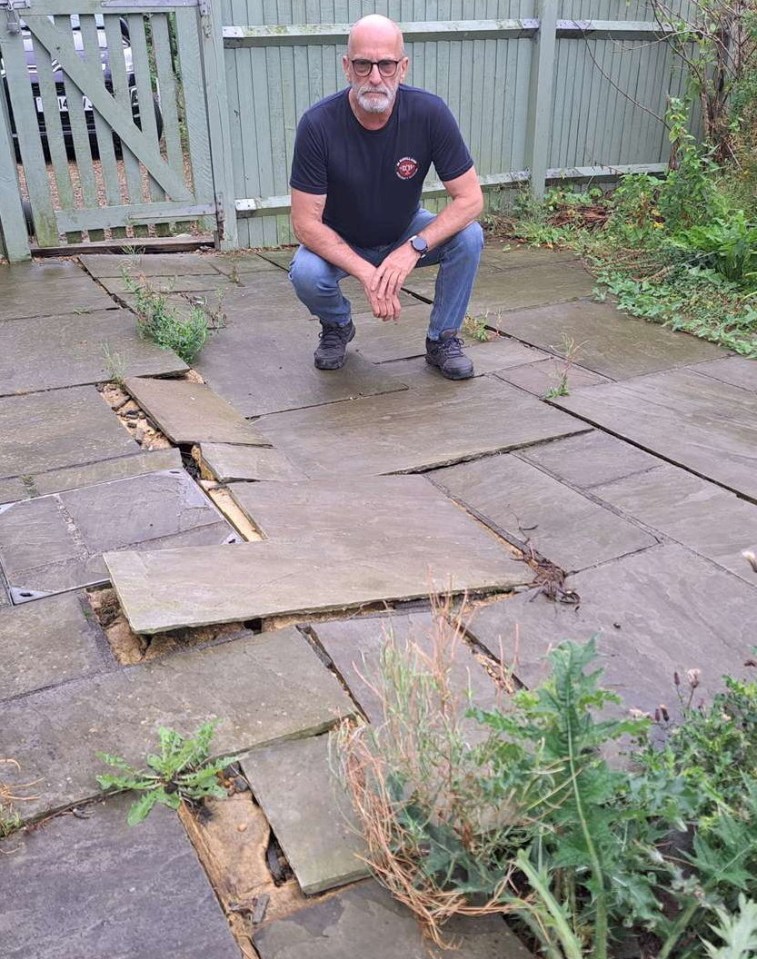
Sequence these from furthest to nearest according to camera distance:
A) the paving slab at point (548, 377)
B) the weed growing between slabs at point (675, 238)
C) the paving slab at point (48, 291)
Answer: the weed growing between slabs at point (675, 238), the paving slab at point (48, 291), the paving slab at point (548, 377)

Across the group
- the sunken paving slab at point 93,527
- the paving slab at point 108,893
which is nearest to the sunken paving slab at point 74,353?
the sunken paving slab at point 93,527

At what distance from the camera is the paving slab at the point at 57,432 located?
300cm

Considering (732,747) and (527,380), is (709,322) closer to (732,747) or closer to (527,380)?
(527,380)

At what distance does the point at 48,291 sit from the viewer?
489cm

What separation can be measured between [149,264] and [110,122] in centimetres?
89

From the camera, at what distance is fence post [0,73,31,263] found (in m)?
5.20

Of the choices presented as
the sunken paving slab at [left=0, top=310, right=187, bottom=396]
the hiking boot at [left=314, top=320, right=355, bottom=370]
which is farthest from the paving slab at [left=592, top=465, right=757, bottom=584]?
the sunken paving slab at [left=0, top=310, right=187, bottom=396]

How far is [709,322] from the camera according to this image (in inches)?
182

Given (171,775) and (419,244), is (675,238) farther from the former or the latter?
(171,775)

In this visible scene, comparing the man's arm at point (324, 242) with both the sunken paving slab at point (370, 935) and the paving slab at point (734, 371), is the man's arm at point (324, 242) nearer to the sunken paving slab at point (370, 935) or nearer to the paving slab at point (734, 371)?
the paving slab at point (734, 371)

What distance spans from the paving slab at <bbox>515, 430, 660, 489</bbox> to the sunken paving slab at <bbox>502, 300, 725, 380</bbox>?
795mm

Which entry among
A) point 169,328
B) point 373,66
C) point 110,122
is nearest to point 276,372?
point 169,328

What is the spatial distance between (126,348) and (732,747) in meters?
3.18

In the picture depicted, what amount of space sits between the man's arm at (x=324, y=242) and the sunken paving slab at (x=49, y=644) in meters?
1.94
